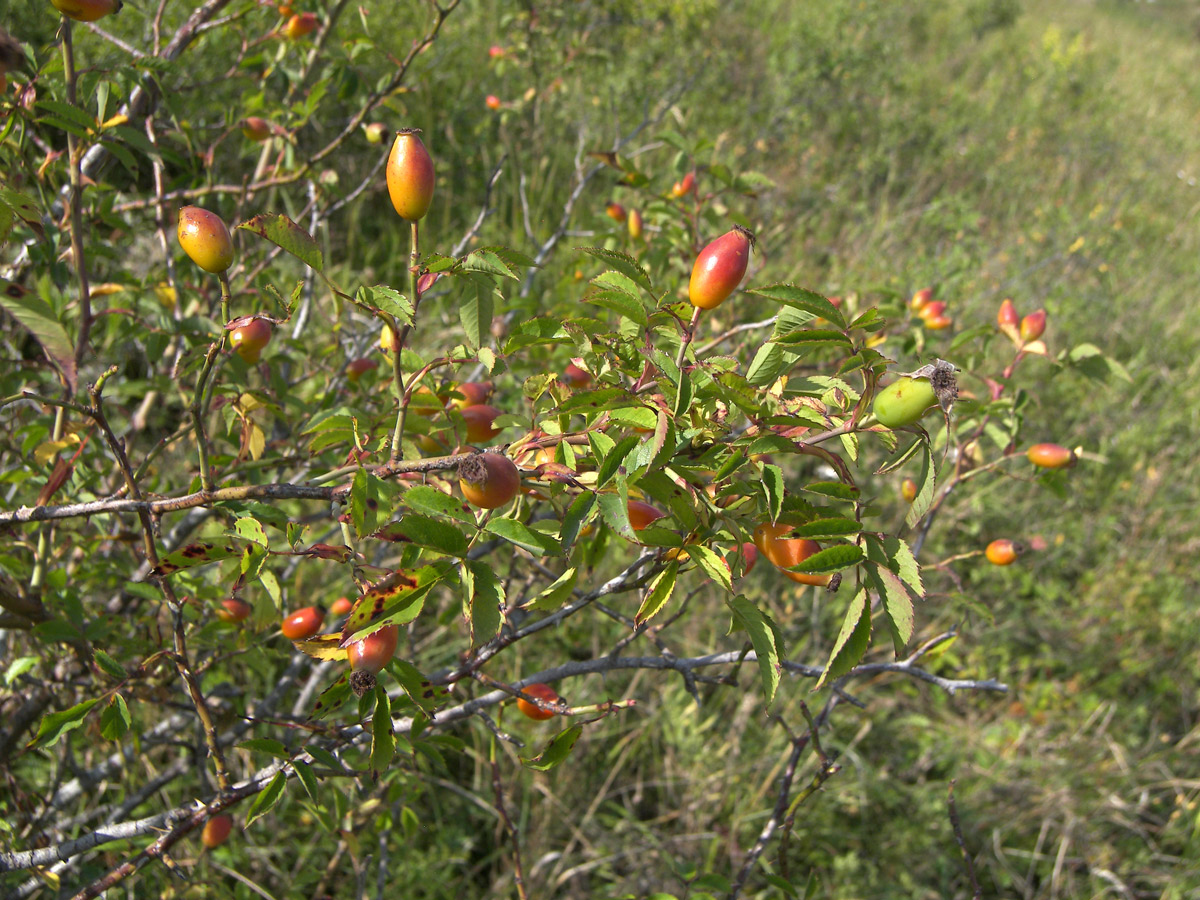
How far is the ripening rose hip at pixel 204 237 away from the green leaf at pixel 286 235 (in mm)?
95

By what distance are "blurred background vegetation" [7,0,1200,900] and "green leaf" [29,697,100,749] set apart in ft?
1.72

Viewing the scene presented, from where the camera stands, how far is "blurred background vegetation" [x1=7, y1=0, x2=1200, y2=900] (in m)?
1.86

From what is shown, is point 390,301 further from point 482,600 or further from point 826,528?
point 826,528

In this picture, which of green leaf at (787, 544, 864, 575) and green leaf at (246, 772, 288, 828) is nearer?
green leaf at (787, 544, 864, 575)

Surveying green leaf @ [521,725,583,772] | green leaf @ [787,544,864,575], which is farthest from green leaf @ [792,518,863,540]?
green leaf @ [521,725,583,772]

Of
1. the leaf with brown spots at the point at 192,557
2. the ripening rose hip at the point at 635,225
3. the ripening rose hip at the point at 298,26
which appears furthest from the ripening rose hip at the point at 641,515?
the ripening rose hip at the point at 298,26

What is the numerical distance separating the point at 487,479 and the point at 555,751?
15.8 inches

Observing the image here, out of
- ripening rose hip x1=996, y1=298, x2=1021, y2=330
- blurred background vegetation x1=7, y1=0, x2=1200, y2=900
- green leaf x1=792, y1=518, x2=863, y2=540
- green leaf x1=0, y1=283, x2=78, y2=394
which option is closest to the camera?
green leaf x1=0, y1=283, x2=78, y2=394

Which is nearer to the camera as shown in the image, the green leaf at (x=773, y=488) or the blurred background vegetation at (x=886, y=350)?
the green leaf at (x=773, y=488)

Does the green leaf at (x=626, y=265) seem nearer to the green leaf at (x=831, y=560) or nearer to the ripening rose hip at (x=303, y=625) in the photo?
the green leaf at (x=831, y=560)

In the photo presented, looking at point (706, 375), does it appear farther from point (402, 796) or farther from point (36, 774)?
point (36, 774)

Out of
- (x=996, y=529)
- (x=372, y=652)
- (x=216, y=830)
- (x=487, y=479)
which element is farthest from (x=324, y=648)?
(x=996, y=529)

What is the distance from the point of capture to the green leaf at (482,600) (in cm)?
62

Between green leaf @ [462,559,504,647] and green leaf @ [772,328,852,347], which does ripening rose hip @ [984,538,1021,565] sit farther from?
green leaf @ [462,559,504,647]
